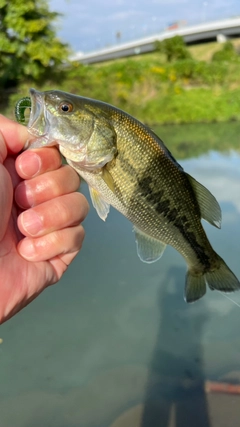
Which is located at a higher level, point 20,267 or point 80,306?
point 20,267

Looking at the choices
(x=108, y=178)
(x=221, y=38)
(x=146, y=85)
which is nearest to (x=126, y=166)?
(x=108, y=178)

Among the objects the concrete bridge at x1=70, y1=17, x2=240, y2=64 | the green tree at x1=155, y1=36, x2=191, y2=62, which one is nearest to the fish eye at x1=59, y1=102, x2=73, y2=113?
the green tree at x1=155, y1=36, x2=191, y2=62

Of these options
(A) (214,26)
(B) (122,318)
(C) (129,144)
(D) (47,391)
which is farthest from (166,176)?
(A) (214,26)

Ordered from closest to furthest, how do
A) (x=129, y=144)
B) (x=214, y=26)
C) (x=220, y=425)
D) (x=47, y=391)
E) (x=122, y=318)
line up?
(x=129, y=144), (x=220, y=425), (x=47, y=391), (x=122, y=318), (x=214, y=26)

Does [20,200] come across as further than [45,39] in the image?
No

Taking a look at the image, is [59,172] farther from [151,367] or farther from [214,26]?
[214,26]

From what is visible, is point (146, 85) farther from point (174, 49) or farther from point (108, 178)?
point (108, 178)

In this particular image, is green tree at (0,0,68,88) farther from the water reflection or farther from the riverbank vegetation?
the water reflection
